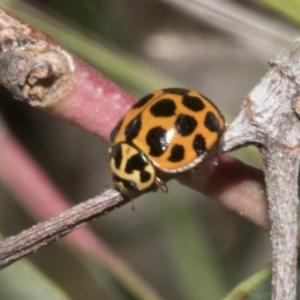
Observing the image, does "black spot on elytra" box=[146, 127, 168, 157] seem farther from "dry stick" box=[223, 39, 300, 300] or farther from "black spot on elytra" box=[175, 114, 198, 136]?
"dry stick" box=[223, 39, 300, 300]

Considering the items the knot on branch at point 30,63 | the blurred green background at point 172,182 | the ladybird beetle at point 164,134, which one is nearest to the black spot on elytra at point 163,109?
the ladybird beetle at point 164,134

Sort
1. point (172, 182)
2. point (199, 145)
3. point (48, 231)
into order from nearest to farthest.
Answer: point (48, 231)
point (199, 145)
point (172, 182)

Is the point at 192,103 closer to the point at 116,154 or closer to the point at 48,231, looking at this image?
the point at 116,154

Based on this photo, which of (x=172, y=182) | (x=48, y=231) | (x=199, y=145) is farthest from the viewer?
(x=172, y=182)

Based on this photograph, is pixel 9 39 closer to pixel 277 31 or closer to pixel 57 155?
pixel 277 31

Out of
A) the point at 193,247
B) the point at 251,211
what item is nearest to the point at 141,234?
the point at 193,247

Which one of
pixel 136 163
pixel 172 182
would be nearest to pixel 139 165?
pixel 136 163

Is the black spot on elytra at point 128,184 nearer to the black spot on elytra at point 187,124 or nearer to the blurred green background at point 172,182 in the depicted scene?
the black spot on elytra at point 187,124
